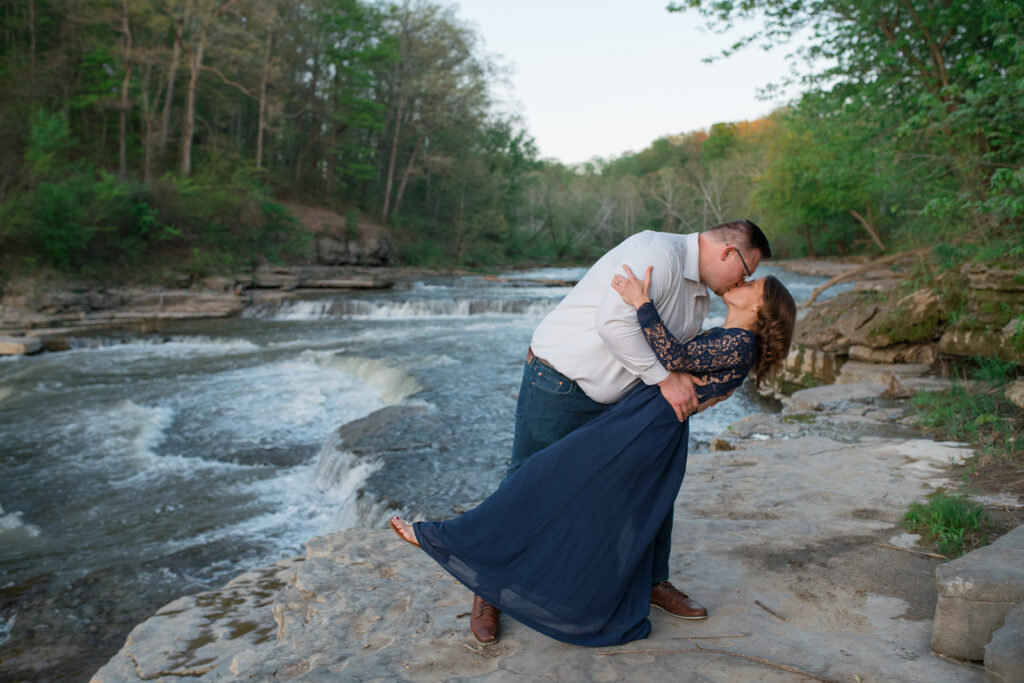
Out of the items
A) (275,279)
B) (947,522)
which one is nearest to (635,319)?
(947,522)

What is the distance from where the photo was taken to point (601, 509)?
2.58 m

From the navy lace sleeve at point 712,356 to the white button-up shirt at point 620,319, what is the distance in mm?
57

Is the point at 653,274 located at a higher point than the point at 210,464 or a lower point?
higher

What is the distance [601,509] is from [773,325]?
0.91 meters

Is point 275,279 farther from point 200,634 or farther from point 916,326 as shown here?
point 200,634

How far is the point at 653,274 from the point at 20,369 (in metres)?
13.7

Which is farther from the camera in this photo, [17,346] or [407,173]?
[407,173]

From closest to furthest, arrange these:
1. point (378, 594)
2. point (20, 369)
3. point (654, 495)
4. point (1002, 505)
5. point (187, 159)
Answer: point (654, 495), point (378, 594), point (1002, 505), point (20, 369), point (187, 159)

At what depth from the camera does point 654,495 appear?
2.64 metres

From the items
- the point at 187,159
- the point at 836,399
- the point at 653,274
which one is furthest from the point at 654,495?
the point at 187,159

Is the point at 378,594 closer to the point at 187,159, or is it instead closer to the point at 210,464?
the point at 210,464

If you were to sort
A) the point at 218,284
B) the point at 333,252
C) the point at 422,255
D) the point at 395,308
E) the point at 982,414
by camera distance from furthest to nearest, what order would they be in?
1. the point at 422,255
2. the point at 333,252
3. the point at 218,284
4. the point at 395,308
5. the point at 982,414

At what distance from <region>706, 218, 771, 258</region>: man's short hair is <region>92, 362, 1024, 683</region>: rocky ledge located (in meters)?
1.38

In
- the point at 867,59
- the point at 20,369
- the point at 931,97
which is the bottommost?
the point at 20,369
